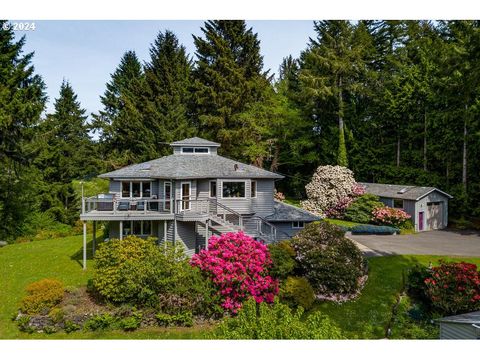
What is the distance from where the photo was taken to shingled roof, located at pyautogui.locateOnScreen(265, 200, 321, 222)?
48.1 ft

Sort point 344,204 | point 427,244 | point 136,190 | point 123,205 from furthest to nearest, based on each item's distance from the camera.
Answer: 1. point 344,204
2. point 136,190
3. point 123,205
4. point 427,244

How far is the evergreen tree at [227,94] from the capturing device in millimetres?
20516

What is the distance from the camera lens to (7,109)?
1600 centimetres

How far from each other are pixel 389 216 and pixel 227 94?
1185 cm

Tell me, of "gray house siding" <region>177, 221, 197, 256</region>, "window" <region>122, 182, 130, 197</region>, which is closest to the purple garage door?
"gray house siding" <region>177, 221, 197, 256</region>

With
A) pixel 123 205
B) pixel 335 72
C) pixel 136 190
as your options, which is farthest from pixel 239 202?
pixel 335 72

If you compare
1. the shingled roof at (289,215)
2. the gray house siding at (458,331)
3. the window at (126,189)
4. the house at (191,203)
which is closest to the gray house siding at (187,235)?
the house at (191,203)

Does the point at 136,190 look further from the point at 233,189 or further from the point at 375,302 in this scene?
the point at 375,302

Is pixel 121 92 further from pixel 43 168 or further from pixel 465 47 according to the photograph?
pixel 465 47

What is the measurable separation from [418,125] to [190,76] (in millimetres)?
14163

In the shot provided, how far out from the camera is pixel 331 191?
59.6 feet

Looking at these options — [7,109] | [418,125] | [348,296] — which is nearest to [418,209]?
[418,125]

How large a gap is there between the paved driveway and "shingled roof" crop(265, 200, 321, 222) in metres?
2.28

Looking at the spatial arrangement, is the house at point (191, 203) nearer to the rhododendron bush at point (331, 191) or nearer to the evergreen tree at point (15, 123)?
the rhododendron bush at point (331, 191)
